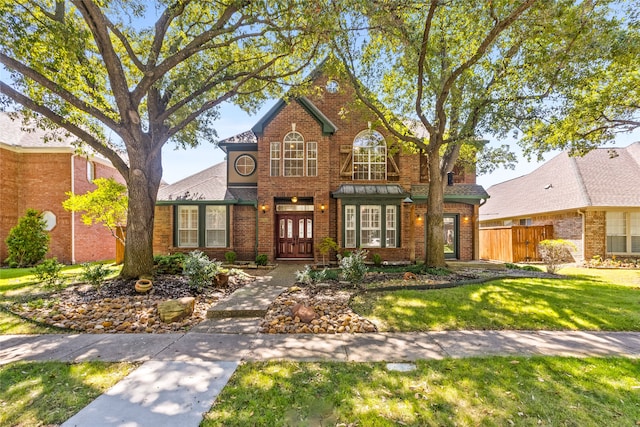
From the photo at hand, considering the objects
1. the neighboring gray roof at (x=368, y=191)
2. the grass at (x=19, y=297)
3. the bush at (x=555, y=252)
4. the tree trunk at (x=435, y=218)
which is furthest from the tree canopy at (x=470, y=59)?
the grass at (x=19, y=297)

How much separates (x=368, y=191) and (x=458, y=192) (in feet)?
15.5

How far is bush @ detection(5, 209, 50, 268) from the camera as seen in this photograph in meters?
12.9

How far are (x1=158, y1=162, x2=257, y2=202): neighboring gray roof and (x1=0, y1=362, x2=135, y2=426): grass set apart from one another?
388 inches

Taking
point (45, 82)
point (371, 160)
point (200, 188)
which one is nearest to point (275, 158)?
point (200, 188)

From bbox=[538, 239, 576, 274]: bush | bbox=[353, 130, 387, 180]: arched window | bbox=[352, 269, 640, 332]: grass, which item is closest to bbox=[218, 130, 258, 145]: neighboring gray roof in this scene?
bbox=[353, 130, 387, 180]: arched window

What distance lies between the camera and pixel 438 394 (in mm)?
3057

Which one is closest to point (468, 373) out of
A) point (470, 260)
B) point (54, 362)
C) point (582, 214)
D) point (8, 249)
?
point (54, 362)

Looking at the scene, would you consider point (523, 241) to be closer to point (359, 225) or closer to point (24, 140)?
point (359, 225)

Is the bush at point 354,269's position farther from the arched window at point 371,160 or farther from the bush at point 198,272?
the arched window at point 371,160

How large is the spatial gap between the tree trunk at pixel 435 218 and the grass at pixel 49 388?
9498 mm

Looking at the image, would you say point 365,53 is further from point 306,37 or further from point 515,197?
point 515,197

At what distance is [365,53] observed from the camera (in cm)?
1026

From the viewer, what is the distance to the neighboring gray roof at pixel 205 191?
13.3 meters

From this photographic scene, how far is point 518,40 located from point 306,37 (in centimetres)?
688
